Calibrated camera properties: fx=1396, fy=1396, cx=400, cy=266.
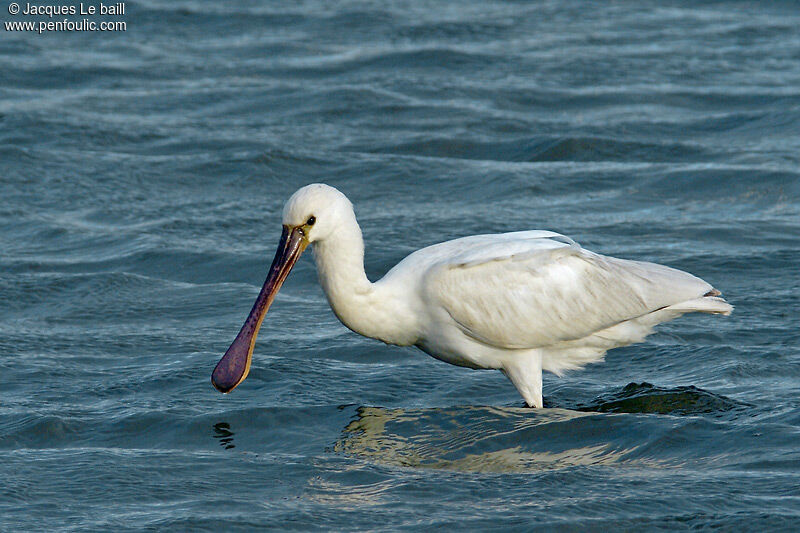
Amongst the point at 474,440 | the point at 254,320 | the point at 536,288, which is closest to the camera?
the point at 474,440

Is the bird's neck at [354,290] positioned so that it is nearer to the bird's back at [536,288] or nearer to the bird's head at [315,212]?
the bird's head at [315,212]

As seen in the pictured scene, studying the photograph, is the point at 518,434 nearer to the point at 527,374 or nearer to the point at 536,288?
the point at 527,374

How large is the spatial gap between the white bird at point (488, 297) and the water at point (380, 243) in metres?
0.32

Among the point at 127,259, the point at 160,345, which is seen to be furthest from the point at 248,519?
the point at 127,259

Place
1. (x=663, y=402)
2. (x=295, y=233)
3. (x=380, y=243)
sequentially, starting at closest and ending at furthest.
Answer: (x=295, y=233) < (x=663, y=402) < (x=380, y=243)

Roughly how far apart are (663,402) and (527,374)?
817mm

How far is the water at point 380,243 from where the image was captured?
685 cm

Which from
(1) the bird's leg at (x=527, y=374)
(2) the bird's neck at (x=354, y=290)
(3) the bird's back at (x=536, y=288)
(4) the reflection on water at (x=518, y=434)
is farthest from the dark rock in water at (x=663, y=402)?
(2) the bird's neck at (x=354, y=290)

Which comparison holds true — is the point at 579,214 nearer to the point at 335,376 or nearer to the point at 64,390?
the point at 335,376

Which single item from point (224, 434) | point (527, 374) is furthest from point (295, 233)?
point (527, 374)

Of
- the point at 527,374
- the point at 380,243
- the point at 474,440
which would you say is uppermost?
the point at 380,243

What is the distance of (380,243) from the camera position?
11.6 metres

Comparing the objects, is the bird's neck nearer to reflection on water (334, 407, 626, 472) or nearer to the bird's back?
the bird's back

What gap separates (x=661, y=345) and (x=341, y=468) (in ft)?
10.4
